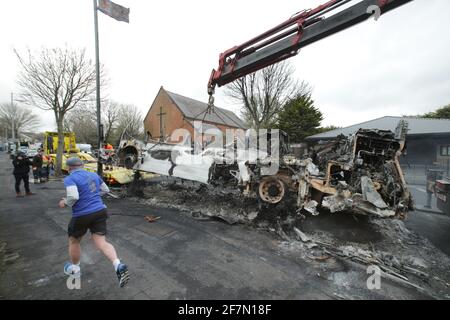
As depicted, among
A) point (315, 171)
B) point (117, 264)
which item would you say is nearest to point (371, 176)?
point (315, 171)

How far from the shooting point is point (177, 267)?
9.84 ft

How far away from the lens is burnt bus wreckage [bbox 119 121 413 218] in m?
4.07

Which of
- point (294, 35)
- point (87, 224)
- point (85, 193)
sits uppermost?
point (294, 35)

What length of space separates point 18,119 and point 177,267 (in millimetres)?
53154

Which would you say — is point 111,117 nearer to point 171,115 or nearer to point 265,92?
point 171,115

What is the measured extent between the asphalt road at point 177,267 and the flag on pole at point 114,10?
6692 mm

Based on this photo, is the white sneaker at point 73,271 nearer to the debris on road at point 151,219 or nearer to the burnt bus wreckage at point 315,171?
the debris on road at point 151,219

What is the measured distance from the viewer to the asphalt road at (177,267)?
8.13 feet

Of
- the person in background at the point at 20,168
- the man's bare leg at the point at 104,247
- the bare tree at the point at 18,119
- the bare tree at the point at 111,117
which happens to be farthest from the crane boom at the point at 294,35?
the bare tree at the point at 18,119

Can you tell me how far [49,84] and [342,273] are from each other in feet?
42.9

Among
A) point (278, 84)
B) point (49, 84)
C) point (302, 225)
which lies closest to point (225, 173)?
point (302, 225)

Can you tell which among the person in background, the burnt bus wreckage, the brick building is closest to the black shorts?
→ the burnt bus wreckage

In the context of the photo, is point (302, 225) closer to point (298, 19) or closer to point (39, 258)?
point (298, 19)

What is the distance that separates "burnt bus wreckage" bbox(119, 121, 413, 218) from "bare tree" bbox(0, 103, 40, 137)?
1823 inches
